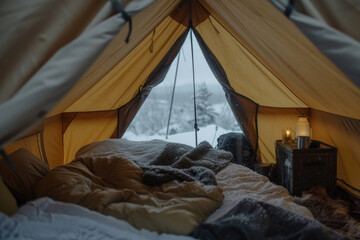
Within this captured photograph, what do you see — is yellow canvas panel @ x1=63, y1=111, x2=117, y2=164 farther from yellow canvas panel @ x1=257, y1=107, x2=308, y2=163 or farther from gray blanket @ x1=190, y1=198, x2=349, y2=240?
gray blanket @ x1=190, y1=198, x2=349, y2=240

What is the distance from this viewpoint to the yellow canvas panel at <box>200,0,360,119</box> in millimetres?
1569

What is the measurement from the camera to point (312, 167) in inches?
98.3

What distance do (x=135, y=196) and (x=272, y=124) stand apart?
212 cm

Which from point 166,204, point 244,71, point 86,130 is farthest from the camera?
point 86,130

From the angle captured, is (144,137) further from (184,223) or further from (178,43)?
(184,223)

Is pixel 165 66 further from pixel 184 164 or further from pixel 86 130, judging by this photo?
pixel 184 164

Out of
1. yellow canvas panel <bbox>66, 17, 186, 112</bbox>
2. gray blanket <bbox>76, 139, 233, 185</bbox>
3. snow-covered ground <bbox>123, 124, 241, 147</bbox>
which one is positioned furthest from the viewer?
snow-covered ground <bbox>123, 124, 241, 147</bbox>

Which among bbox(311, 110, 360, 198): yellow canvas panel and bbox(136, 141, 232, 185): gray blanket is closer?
bbox(136, 141, 232, 185): gray blanket

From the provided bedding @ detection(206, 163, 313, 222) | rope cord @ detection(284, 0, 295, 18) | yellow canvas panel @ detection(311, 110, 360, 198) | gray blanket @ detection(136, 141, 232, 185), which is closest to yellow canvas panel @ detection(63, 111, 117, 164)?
gray blanket @ detection(136, 141, 232, 185)

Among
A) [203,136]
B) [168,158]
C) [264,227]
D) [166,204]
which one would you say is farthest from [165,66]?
[264,227]

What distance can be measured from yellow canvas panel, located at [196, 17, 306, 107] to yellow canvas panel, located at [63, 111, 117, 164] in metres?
1.31

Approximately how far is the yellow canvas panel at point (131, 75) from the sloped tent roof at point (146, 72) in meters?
0.01

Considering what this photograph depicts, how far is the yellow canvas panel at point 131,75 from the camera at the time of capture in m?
2.75

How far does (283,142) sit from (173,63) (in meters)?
1.51
